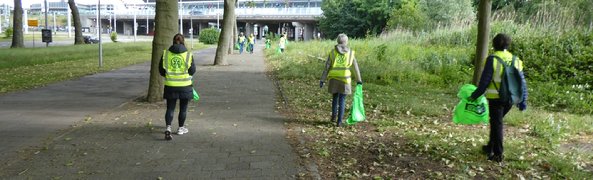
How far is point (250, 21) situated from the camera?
310ft

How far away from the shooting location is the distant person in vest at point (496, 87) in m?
5.62

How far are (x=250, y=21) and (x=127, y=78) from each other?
79191mm

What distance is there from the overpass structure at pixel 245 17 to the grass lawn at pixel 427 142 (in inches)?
2167

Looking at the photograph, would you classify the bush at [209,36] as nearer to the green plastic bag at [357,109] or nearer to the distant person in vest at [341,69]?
the distant person in vest at [341,69]

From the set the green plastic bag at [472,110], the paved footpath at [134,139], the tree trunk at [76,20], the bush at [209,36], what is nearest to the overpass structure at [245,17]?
the bush at [209,36]

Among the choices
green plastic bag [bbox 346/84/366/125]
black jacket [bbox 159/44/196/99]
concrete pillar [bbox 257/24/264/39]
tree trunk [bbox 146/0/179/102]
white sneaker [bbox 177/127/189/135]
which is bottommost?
white sneaker [bbox 177/127/189/135]

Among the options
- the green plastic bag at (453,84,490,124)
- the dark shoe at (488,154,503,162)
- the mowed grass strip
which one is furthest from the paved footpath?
the mowed grass strip

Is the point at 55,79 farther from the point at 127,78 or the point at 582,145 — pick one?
the point at 582,145

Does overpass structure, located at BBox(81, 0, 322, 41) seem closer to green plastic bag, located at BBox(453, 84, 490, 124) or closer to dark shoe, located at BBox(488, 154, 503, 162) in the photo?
green plastic bag, located at BBox(453, 84, 490, 124)

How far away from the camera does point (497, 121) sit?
19.1 feet

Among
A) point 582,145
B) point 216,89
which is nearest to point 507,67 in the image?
point 582,145

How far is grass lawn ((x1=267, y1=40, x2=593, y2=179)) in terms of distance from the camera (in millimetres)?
5578

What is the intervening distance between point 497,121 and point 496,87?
409 mm

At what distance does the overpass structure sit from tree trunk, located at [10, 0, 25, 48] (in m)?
28.2
